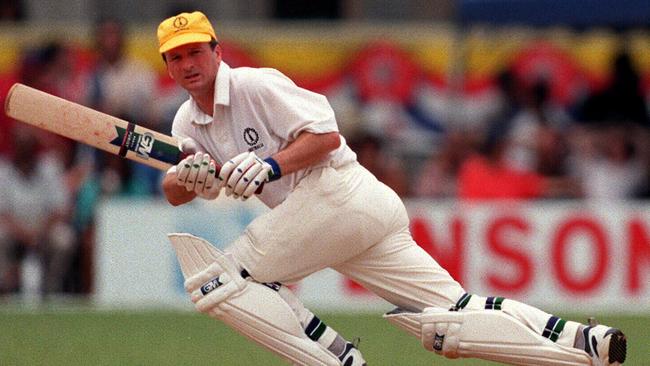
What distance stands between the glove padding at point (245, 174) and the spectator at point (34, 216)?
6191mm

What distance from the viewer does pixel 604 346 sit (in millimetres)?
5832

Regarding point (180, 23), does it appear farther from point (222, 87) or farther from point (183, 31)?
point (222, 87)

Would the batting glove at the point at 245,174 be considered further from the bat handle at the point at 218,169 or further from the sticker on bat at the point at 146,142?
the sticker on bat at the point at 146,142

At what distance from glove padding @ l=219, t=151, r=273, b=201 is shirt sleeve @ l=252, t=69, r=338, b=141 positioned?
23cm

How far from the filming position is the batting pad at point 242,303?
19.2ft

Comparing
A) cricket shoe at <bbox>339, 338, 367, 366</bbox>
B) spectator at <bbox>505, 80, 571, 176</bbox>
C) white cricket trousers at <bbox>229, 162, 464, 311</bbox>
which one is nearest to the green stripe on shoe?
white cricket trousers at <bbox>229, 162, 464, 311</bbox>

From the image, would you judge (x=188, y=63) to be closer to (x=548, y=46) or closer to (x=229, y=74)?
(x=229, y=74)

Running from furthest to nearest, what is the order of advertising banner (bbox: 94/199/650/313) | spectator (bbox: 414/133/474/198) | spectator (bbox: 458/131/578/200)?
spectator (bbox: 414/133/474/198) → spectator (bbox: 458/131/578/200) → advertising banner (bbox: 94/199/650/313)

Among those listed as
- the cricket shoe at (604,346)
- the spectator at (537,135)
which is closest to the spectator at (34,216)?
the spectator at (537,135)

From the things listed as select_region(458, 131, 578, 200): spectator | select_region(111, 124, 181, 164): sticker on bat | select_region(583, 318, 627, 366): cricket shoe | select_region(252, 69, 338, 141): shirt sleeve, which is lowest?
select_region(458, 131, 578, 200): spectator

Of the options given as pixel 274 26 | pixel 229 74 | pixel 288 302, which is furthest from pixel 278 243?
pixel 274 26

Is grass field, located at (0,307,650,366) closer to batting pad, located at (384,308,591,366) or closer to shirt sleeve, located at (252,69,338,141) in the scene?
batting pad, located at (384,308,591,366)

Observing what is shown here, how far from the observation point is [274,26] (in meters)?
14.7

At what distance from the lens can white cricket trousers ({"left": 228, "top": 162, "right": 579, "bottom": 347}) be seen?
5895 millimetres
